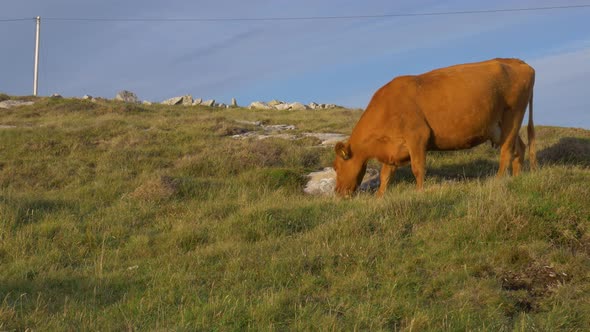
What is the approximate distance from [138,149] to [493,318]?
12363mm

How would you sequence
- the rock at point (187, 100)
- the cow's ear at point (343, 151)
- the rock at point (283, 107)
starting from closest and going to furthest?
the cow's ear at point (343, 151)
the rock at point (283, 107)
the rock at point (187, 100)

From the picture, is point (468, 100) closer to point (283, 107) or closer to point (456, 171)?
point (456, 171)

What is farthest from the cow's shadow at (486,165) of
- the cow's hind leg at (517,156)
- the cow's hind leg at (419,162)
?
the cow's hind leg at (419,162)

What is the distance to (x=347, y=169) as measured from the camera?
38.2 feet

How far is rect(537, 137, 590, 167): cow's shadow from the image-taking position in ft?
47.4

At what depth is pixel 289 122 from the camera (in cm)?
2434

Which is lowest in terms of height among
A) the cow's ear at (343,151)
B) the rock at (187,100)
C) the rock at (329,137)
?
the cow's ear at (343,151)

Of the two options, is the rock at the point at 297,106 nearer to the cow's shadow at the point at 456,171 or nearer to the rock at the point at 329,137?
the rock at the point at 329,137

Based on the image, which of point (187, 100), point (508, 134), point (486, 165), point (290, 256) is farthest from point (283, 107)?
point (290, 256)

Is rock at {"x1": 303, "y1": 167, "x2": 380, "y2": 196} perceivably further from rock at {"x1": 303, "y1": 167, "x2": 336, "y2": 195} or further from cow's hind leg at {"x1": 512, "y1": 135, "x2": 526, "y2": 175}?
cow's hind leg at {"x1": 512, "y1": 135, "x2": 526, "y2": 175}

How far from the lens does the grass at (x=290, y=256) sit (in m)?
5.13

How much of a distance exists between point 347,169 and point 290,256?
5.11m

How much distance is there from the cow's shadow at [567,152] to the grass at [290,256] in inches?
166

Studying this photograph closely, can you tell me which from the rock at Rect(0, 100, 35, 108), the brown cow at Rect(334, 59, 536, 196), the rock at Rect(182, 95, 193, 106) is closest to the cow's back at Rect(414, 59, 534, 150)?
the brown cow at Rect(334, 59, 536, 196)
